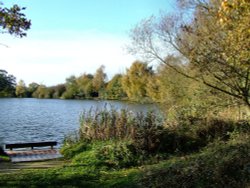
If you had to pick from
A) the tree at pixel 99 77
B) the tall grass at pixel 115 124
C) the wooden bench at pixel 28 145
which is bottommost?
the wooden bench at pixel 28 145

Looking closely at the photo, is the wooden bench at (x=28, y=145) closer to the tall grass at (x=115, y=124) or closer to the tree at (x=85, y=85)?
the tall grass at (x=115, y=124)

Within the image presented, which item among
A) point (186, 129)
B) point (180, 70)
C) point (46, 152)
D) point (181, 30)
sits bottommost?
point (46, 152)

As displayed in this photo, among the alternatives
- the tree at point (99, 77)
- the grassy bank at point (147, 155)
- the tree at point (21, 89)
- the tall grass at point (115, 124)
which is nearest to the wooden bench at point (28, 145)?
the grassy bank at point (147, 155)

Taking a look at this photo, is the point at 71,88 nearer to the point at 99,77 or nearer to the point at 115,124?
the point at 99,77

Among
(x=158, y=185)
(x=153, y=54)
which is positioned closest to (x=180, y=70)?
(x=153, y=54)

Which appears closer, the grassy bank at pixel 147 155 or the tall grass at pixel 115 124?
the grassy bank at pixel 147 155

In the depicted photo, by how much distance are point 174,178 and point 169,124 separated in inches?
261

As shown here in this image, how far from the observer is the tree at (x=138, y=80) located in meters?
26.0

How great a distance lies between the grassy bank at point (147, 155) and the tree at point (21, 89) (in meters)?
96.1

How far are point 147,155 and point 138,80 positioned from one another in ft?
78.9

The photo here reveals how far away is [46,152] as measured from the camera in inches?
671

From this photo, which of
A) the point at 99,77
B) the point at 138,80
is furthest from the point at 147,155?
Answer: the point at 99,77

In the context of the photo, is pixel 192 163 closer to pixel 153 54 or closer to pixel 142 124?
pixel 142 124

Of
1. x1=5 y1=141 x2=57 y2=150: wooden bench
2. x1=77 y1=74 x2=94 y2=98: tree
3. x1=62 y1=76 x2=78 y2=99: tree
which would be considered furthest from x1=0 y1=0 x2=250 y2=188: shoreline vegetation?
x1=62 y1=76 x2=78 y2=99: tree
